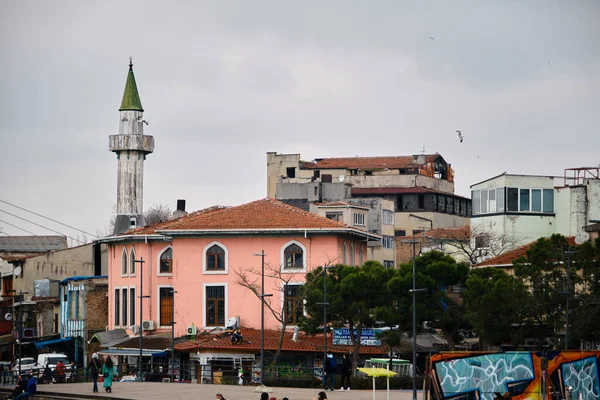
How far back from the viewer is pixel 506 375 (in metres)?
28.9

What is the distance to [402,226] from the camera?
3698 inches

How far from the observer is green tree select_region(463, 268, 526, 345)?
40.7 metres

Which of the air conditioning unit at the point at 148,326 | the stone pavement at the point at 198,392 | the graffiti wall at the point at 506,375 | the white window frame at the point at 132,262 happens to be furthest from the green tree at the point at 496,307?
the white window frame at the point at 132,262

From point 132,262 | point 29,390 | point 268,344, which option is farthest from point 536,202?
point 29,390

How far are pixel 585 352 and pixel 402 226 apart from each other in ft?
208

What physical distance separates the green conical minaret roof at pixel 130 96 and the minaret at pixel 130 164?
53cm

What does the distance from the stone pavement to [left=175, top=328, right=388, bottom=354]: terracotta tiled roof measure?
819 centimetres

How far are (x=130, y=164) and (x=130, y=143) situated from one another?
126 cm

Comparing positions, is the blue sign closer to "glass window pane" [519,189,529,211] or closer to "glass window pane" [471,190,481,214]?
"glass window pane" [519,189,529,211]

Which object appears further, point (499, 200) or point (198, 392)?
point (499, 200)

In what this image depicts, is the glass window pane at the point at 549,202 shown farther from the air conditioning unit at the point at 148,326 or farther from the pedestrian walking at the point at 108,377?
the pedestrian walking at the point at 108,377

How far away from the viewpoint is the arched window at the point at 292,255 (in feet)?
181

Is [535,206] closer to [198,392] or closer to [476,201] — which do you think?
[476,201]

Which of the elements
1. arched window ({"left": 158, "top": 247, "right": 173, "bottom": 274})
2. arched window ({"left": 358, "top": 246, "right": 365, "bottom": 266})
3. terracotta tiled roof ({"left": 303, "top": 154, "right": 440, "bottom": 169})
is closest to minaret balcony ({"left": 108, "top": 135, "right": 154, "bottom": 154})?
arched window ({"left": 158, "top": 247, "right": 173, "bottom": 274})
